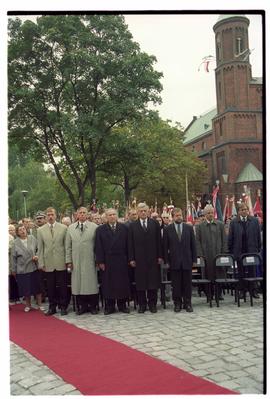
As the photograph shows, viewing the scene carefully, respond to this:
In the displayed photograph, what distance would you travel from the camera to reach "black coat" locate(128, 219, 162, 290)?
25.6 feet

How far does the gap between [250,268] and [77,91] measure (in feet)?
33.0

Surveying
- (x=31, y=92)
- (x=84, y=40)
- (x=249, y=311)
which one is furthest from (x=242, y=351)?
(x=84, y=40)

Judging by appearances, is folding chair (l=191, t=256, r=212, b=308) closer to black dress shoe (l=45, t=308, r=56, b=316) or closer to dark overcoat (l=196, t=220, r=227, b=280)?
dark overcoat (l=196, t=220, r=227, b=280)

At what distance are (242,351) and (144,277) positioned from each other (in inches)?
113

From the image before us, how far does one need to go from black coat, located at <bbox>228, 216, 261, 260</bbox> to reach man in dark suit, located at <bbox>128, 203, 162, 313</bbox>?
1627 mm

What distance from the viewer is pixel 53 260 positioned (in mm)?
8000

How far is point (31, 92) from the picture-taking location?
49.8 ft

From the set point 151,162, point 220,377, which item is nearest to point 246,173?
point 151,162

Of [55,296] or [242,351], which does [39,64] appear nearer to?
[55,296]

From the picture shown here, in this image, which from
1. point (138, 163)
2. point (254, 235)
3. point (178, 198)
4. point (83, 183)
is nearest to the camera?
point (254, 235)

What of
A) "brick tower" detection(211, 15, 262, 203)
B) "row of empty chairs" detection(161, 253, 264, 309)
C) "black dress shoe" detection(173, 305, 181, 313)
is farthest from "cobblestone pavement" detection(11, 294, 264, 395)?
"brick tower" detection(211, 15, 262, 203)

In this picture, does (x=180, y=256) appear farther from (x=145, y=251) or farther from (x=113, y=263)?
(x=113, y=263)

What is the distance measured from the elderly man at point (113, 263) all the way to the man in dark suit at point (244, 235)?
2192 millimetres

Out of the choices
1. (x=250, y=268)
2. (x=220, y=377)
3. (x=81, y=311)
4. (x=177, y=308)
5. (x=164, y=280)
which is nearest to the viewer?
(x=220, y=377)
